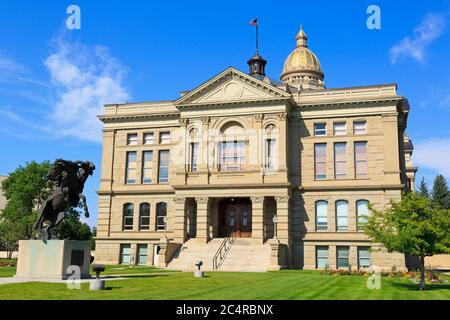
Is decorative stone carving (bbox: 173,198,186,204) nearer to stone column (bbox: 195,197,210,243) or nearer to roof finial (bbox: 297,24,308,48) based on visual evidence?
stone column (bbox: 195,197,210,243)

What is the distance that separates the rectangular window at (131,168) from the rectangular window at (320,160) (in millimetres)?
17646

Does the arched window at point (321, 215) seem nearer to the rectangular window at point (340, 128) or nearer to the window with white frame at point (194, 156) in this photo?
the rectangular window at point (340, 128)

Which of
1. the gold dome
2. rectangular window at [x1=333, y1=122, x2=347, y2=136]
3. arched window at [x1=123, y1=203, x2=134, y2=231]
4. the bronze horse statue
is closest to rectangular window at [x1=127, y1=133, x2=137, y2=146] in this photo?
arched window at [x1=123, y1=203, x2=134, y2=231]

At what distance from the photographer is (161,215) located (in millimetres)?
47625

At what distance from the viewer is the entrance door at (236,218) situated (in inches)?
1772

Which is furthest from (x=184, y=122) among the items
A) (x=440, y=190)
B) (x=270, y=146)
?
A: (x=440, y=190)

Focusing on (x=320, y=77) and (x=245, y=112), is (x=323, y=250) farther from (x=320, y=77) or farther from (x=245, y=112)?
(x=320, y=77)

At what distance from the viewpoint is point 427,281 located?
29.4 meters

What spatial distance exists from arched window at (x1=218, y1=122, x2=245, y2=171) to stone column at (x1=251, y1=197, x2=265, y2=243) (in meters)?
3.77

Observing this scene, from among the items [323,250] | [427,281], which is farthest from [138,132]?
[427,281]

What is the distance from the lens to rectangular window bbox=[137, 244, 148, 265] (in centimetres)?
4719

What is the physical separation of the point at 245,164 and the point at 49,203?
21436 millimetres

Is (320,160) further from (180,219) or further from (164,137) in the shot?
(164,137)
